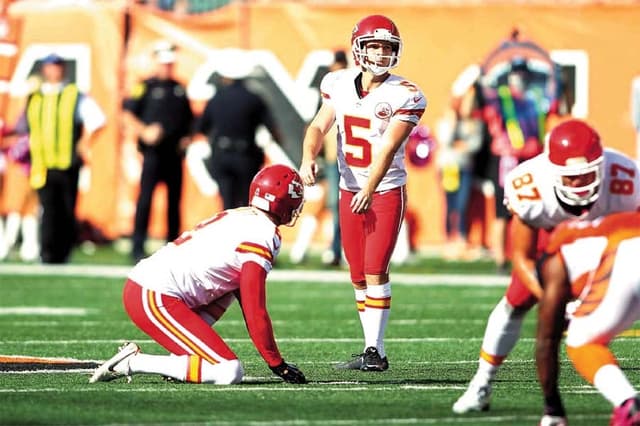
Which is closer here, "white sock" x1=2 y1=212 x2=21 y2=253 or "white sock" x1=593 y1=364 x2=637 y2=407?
"white sock" x1=593 y1=364 x2=637 y2=407

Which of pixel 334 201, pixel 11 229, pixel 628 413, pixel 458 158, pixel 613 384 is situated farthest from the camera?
pixel 11 229

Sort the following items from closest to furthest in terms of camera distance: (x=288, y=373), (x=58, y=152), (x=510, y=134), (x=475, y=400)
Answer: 1. (x=475, y=400)
2. (x=288, y=373)
3. (x=510, y=134)
4. (x=58, y=152)

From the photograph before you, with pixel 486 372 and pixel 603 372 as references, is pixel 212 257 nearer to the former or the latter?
pixel 486 372

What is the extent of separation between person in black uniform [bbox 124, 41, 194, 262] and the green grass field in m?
1.14

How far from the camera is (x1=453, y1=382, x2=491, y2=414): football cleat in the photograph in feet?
23.3

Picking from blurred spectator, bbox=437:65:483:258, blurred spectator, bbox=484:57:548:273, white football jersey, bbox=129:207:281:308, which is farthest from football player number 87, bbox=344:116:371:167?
blurred spectator, bbox=437:65:483:258

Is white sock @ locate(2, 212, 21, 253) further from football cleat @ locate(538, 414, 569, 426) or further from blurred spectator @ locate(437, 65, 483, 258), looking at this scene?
football cleat @ locate(538, 414, 569, 426)

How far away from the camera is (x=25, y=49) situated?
20047mm

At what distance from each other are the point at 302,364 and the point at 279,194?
1.42 metres

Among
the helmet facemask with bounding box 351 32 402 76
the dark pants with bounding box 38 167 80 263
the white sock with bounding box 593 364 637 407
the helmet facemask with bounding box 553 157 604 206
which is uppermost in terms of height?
the helmet facemask with bounding box 351 32 402 76

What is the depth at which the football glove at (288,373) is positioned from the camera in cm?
804

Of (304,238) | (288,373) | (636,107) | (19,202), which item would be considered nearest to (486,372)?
(288,373)

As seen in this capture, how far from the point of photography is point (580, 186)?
680 centimetres

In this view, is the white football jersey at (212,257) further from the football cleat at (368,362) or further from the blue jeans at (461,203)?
the blue jeans at (461,203)
